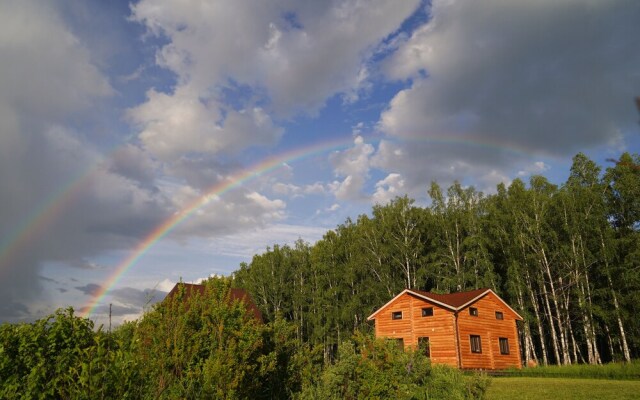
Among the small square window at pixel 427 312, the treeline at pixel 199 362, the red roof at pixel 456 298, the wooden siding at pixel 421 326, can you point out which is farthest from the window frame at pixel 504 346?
the treeline at pixel 199 362

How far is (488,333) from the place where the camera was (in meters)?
Answer: 35.0

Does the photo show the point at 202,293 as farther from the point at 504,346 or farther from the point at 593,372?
the point at 504,346

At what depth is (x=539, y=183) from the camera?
44594 mm

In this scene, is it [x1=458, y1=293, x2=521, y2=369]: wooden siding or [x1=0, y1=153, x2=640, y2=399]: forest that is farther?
[x1=458, y1=293, x2=521, y2=369]: wooden siding

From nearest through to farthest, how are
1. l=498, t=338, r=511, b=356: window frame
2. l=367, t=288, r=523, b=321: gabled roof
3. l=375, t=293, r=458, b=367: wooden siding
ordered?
l=375, t=293, r=458, b=367: wooden siding, l=367, t=288, r=523, b=321: gabled roof, l=498, t=338, r=511, b=356: window frame

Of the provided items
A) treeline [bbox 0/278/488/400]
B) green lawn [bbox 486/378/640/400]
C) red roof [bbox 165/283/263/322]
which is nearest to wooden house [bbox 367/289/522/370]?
red roof [bbox 165/283/263/322]

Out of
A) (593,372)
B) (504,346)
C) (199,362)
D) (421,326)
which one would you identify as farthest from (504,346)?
(199,362)

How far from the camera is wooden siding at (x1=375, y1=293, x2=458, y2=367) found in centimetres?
3294

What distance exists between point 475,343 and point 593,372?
10804mm

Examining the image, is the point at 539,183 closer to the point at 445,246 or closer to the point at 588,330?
the point at 445,246

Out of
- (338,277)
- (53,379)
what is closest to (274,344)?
(53,379)

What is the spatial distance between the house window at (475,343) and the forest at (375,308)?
636cm

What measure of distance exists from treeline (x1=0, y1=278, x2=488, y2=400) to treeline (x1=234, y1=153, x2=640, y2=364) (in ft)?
104

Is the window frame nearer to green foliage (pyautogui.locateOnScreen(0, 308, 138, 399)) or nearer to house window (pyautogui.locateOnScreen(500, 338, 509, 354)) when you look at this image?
house window (pyautogui.locateOnScreen(500, 338, 509, 354))
